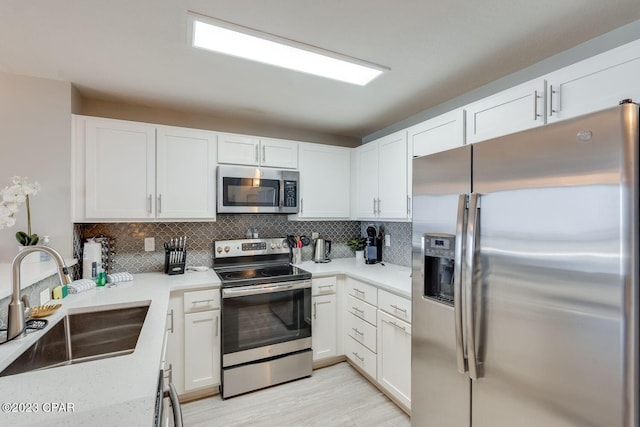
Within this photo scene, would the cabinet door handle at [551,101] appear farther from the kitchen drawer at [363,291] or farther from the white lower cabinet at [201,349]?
the white lower cabinet at [201,349]

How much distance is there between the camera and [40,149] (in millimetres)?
2059

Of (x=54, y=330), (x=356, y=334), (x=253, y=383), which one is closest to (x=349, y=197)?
(x=356, y=334)

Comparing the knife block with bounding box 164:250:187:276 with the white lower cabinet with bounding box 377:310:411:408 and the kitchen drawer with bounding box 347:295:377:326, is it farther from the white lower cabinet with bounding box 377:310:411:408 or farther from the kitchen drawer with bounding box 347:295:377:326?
the white lower cabinet with bounding box 377:310:411:408

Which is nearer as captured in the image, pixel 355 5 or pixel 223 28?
pixel 355 5

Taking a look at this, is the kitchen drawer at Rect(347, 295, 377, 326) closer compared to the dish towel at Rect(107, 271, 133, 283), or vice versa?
the dish towel at Rect(107, 271, 133, 283)

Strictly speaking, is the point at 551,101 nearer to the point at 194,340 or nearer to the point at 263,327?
the point at 263,327

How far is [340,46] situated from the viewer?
65.2 inches

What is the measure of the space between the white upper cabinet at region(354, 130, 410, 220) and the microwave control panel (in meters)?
0.70

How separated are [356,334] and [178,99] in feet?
8.28

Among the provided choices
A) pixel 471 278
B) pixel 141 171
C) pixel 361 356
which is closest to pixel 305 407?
pixel 361 356

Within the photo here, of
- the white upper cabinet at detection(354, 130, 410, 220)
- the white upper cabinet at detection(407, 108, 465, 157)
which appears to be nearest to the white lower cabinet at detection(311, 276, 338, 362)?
the white upper cabinet at detection(354, 130, 410, 220)

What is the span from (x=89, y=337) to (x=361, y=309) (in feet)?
6.16

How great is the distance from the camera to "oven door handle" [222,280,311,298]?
2291 millimetres

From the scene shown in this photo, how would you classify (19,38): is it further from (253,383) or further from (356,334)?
(356,334)
